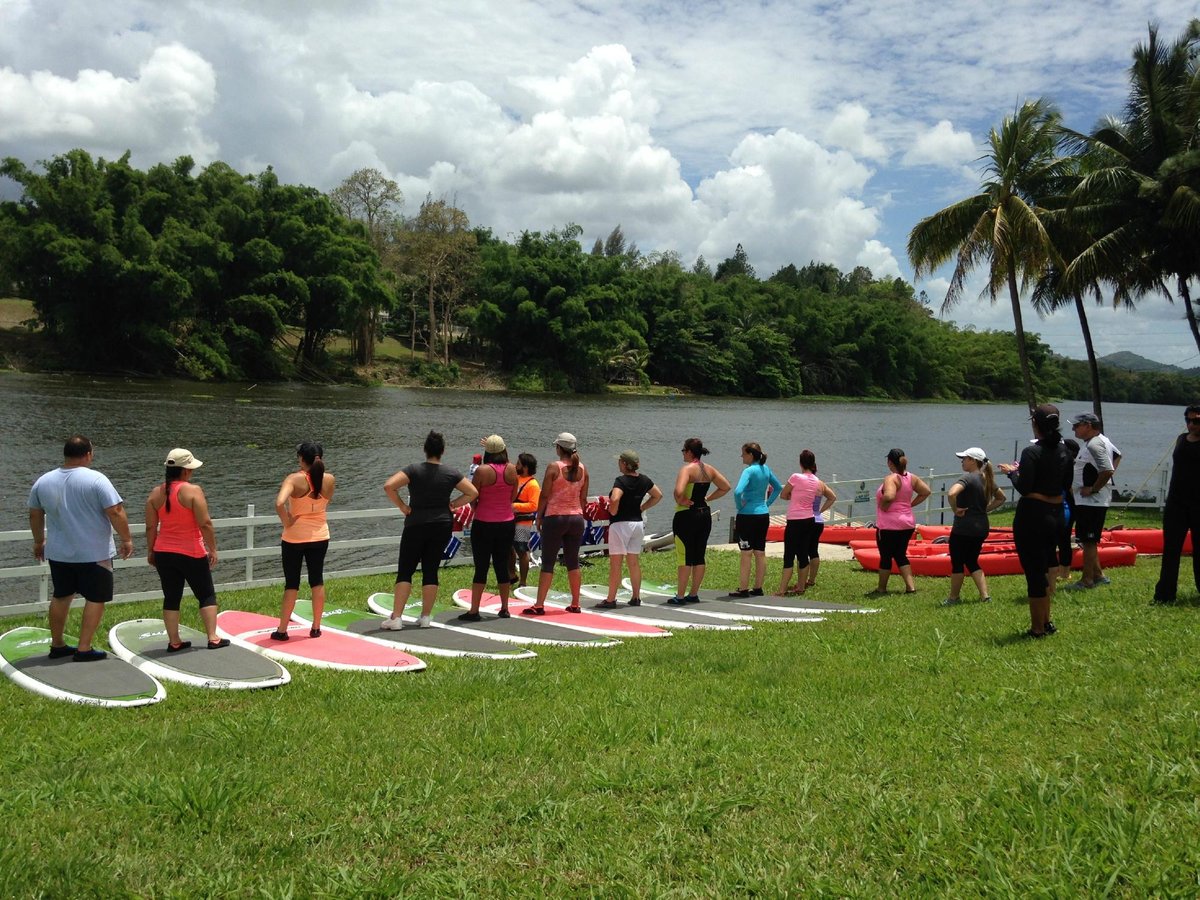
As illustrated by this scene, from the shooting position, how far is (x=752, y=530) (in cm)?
1109

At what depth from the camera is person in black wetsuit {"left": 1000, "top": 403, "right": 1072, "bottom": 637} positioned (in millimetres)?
7082

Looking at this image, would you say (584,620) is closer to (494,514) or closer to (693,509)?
(494,514)

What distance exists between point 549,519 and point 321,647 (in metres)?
2.72

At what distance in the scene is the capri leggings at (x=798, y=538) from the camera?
11.5m

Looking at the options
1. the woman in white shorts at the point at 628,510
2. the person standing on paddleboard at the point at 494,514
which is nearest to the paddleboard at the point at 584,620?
the woman in white shorts at the point at 628,510

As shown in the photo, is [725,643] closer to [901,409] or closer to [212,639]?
[212,639]

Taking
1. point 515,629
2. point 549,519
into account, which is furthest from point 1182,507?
point 515,629

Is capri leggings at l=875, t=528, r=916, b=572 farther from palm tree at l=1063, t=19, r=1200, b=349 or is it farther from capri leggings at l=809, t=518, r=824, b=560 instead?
palm tree at l=1063, t=19, r=1200, b=349

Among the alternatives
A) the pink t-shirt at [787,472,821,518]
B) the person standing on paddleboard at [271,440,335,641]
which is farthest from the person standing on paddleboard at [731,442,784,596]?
the person standing on paddleboard at [271,440,335,641]

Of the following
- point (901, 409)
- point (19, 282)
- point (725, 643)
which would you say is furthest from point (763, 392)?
point (725, 643)

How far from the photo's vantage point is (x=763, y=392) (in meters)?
92.0

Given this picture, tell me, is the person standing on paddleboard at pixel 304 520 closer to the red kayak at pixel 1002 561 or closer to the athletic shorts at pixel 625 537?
the athletic shorts at pixel 625 537

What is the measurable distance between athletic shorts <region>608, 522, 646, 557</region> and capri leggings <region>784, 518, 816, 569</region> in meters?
2.14

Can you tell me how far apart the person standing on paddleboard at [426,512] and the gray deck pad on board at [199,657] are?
5.34 feet
